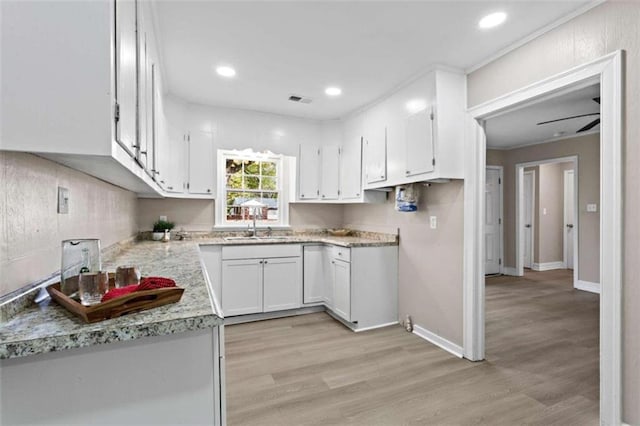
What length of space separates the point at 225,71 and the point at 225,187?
1.68 metres

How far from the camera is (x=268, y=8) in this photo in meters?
1.99

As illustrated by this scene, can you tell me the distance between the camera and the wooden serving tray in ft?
2.87

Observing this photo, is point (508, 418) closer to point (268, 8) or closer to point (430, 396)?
point (430, 396)

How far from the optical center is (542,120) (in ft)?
14.4

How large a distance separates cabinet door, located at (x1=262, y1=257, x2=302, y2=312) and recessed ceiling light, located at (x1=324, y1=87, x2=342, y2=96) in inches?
75.1

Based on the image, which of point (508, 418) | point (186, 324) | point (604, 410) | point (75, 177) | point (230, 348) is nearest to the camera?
point (186, 324)

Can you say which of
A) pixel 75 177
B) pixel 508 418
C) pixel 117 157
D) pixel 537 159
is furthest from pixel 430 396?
pixel 537 159

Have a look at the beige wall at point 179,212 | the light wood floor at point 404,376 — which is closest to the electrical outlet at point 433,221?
the light wood floor at point 404,376

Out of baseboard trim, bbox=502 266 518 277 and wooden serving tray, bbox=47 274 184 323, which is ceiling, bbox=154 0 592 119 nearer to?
wooden serving tray, bbox=47 274 184 323

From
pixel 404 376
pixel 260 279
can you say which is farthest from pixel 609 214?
pixel 260 279

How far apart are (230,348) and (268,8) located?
2.73m

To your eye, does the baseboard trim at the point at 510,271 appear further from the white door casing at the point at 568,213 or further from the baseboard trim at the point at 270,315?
the baseboard trim at the point at 270,315

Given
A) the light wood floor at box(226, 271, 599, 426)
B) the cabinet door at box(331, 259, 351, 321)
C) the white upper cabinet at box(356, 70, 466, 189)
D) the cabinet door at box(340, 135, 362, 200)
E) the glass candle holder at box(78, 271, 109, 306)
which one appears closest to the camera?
the glass candle holder at box(78, 271, 109, 306)

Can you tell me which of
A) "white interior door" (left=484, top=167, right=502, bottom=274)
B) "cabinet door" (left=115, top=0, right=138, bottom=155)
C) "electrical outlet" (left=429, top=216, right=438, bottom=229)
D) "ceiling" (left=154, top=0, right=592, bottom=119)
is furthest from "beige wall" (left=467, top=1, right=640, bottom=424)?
"white interior door" (left=484, top=167, right=502, bottom=274)
